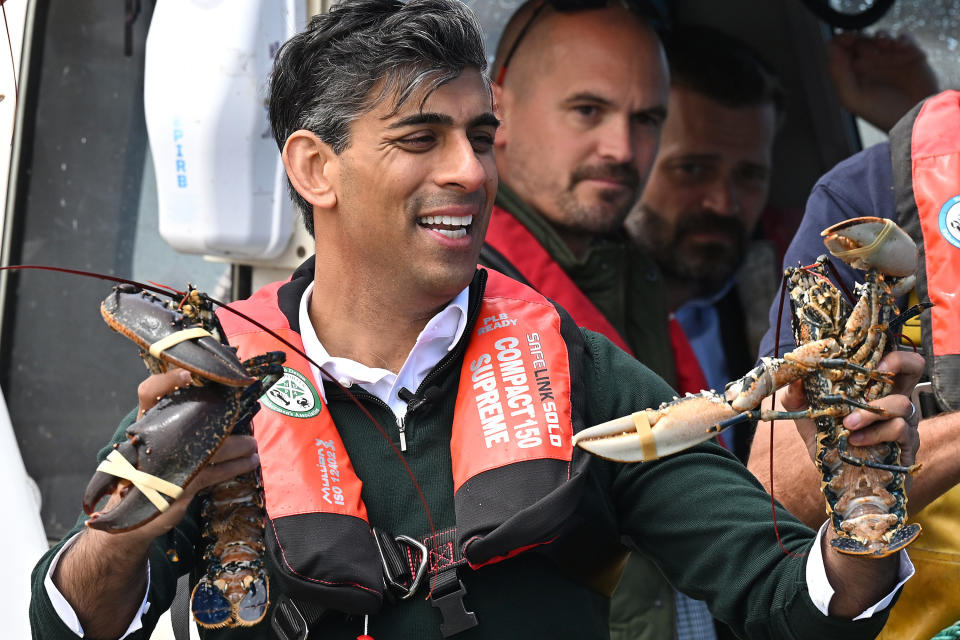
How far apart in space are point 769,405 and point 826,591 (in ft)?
1.61

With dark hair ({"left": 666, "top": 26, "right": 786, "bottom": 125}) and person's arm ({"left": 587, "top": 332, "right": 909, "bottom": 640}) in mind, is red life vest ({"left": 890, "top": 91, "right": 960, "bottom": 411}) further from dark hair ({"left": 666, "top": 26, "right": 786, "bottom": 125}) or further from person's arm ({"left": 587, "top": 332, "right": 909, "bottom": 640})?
dark hair ({"left": 666, "top": 26, "right": 786, "bottom": 125})

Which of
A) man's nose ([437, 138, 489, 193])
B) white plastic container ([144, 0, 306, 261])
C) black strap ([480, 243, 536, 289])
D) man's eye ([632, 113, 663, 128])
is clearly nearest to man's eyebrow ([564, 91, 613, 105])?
man's eye ([632, 113, 663, 128])

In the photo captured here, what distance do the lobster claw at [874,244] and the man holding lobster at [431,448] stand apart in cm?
21

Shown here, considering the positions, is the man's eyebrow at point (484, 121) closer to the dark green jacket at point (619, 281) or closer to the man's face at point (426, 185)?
the man's face at point (426, 185)

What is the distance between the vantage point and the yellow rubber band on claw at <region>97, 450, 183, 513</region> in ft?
5.67

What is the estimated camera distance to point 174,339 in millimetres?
1760

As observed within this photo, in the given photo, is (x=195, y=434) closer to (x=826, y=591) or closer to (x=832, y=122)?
(x=826, y=591)

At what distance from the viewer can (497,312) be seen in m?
2.44

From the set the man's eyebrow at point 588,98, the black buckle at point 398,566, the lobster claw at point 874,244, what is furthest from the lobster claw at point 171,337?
the man's eyebrow at point 588,98

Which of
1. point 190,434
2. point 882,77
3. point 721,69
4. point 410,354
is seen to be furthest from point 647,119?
point 190,434

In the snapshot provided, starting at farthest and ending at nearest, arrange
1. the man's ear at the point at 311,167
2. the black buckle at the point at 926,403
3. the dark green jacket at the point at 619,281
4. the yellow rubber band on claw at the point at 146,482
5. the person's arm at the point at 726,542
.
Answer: the dark green jacket at the point at 619,281 → the black buckle at the point at 926,403 → the man's ear at the point at 311,167 → the person's arm at the point at 726,542 → the yellow rubber band on claw at the point at 146,482

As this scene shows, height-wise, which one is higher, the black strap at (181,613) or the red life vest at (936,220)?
the red life vest at (936,220)

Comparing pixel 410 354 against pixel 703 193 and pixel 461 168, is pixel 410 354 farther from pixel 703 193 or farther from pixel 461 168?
pixel 703 193

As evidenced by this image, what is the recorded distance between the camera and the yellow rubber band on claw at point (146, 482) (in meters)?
1.73
